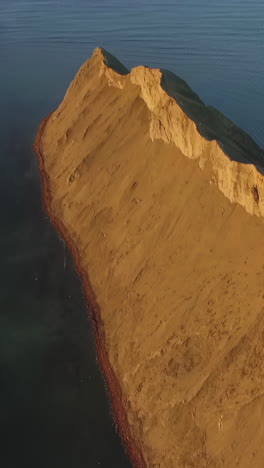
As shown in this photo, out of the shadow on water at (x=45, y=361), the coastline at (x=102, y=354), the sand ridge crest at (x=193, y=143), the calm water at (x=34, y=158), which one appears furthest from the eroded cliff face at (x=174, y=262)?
the calm water at (x=34, y=158)

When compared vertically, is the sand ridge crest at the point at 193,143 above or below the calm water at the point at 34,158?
above

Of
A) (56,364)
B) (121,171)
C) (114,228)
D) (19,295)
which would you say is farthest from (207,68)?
(56,364)

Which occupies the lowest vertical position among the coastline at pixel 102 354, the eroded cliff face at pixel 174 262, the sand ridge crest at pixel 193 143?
the coastline at pixel 102 354

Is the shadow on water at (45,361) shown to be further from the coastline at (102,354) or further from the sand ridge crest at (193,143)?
the sand ridge crest at (193,143)

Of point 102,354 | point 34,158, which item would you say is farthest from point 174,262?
point 34,158

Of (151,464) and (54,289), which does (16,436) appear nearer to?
(151,464)

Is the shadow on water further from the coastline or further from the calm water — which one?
the coastline
